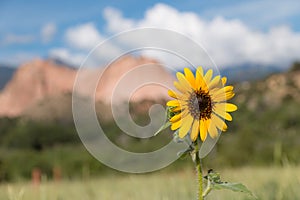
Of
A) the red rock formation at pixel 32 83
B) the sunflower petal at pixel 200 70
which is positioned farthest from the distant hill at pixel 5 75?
the sunflower petal at pixel 200 70

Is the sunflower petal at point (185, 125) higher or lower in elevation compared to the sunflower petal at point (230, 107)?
lower

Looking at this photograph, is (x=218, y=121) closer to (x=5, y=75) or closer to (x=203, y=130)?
(x=203, y=130)

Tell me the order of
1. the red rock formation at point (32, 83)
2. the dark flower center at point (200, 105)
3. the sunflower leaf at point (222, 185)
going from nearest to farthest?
the sunflower leaf at point (222, 185) → the dark flower center at point (200, 105) → the red rock formation at point (32, 83)

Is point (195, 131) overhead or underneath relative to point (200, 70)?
underneath

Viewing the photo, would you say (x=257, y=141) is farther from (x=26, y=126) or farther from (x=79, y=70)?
(x=26, y=126)

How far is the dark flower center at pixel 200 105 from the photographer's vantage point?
4.40 feet

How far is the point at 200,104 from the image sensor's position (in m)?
1.36

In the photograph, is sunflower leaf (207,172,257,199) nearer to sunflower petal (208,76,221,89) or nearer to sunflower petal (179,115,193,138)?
sunflower petal (179,115,193,138)

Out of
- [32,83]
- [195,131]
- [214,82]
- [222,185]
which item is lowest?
[222,185]

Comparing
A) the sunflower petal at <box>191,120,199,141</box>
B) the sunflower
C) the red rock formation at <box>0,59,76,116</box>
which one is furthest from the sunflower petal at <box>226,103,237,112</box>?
the red rock formation at <box>0,59,76,116</box>

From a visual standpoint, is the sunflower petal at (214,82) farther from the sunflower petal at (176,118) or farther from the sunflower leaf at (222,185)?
the sunflower leaf at (222,185)

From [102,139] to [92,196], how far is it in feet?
5.12

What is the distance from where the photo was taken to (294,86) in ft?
192

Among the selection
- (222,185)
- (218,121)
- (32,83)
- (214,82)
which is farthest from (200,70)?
(32,83)
